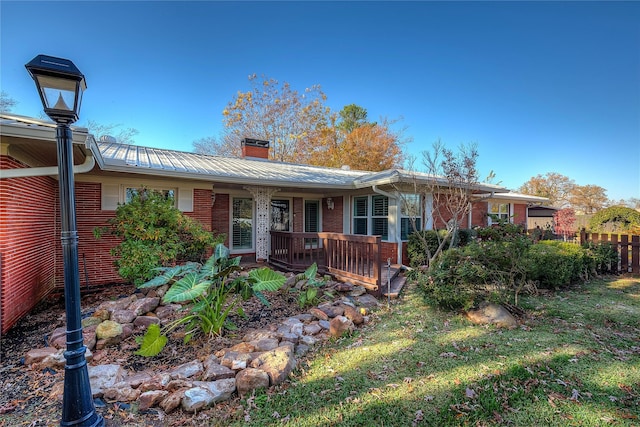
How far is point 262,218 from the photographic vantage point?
8.36m

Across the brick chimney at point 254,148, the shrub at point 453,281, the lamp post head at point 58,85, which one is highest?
the brick chimney at point 254,148

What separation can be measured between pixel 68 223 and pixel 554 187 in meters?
39.7

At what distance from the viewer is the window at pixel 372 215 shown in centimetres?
854

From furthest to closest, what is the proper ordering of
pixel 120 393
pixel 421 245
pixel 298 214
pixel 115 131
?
pixel 115 131 → pixel 298 214 → pixel 421 245 → pixel 120 393

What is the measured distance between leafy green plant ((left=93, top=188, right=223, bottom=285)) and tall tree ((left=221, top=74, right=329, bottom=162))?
15.3m

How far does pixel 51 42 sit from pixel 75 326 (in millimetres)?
8063

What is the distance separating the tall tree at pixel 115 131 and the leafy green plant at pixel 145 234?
1575 cm

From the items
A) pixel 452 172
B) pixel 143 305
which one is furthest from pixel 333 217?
pixel 143 305

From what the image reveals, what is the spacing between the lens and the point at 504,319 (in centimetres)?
431

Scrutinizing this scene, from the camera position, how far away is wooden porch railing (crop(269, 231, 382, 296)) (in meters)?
5.70

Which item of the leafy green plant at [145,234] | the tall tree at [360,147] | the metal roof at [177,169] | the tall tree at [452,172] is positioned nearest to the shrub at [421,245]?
the tall tree at [452,172]

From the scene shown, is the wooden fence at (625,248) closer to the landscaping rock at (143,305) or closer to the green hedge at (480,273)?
the green hedge at (480,273)

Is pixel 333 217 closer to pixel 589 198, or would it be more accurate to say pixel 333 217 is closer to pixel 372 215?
pixel 372 215

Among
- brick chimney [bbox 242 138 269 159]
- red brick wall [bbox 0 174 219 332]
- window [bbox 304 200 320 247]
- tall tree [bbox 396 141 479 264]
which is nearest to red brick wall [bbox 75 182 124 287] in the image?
red brick wall [bbox 0 174 219 332]
